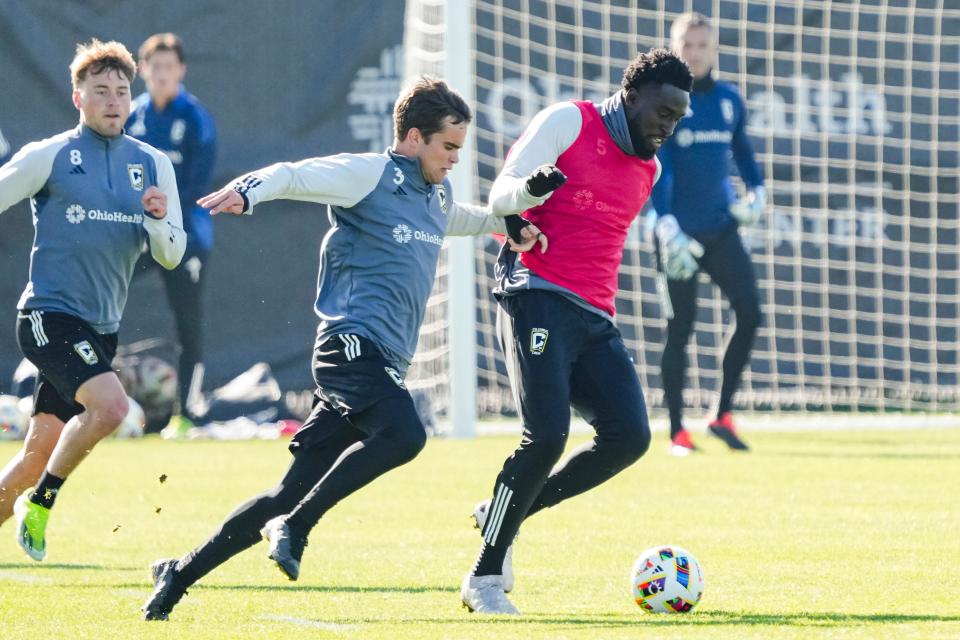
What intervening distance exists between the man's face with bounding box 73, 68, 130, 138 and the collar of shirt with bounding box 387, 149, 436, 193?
1.38 meters

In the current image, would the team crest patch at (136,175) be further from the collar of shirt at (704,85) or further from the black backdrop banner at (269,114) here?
the black backdrop banner at (269,114)

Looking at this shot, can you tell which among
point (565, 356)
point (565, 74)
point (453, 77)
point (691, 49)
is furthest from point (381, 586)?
point (565, 74)

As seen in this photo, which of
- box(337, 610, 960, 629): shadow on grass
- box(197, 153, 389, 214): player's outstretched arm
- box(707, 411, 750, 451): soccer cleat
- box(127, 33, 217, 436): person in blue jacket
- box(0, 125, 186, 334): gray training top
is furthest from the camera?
box(127, 33, 217, 436): person in blue jacket

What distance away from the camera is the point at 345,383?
538cm

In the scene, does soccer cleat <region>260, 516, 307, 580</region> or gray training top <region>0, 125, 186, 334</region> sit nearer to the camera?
soccer cleat <region>260, 516, 307, 580</region>

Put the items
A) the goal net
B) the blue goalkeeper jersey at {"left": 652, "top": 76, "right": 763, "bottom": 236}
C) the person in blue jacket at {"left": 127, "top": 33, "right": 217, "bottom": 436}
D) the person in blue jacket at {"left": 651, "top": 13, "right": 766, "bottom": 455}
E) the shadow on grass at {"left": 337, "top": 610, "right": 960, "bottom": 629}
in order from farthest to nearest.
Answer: the goal net
the person in blue jacket at {"left": 127, "top": 33, "right": 217, "bottom": 436}
the blue goalkeeper jersey at {"left": 652, "top": 76, "right": 763, "bottom": 236}
the person in blue jacket at {"left": 651, "top": 13, "right": 766, "bottom": 455}
the shadow on grass at {"left": 337, "top": 610, "right": 960, "bottom": 629}

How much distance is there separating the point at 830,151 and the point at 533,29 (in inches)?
107

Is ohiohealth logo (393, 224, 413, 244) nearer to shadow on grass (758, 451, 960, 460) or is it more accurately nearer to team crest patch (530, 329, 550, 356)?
team crest patch (530, 329, 550, 356)

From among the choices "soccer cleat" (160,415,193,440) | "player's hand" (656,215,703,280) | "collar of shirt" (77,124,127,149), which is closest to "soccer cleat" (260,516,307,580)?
"collar of shirt" (77,124,127,149)

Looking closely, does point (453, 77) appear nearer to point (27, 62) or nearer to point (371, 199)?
point (27, 62)

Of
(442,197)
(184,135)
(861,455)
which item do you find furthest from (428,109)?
(184,135)

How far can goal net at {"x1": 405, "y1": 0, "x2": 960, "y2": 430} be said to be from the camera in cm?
1381

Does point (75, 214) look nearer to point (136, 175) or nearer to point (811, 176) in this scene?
point (136, 175)

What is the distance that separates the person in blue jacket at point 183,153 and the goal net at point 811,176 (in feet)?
6.50
